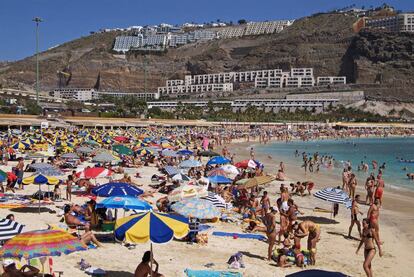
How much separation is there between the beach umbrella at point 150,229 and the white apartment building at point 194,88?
155 metres

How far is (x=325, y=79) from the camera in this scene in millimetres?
153000

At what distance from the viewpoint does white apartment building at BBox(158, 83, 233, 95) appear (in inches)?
6447

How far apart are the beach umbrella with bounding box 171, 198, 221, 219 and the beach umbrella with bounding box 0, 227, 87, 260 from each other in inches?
162

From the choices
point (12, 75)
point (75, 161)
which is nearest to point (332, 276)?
point (75, 161)

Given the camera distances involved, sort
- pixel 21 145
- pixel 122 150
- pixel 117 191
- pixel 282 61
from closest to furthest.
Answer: pixel 117 191
pixel 122 150
pixel 21 145
pixel 282 61

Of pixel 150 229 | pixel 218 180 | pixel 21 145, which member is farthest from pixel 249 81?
pixel 150 229

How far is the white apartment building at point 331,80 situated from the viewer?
15030 centimetres

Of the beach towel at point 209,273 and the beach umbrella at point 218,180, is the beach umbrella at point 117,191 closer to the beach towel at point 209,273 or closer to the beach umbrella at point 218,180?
the beach towel at point 209,273

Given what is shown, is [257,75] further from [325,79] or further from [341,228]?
[341,228]

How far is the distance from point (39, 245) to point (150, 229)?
1.71m

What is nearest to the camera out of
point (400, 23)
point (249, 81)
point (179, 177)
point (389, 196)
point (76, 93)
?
point (179, 177)

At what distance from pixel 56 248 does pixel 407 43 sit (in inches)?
6068

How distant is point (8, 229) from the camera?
802 cm

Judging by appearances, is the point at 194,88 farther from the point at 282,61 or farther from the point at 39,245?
the point at 39,245
